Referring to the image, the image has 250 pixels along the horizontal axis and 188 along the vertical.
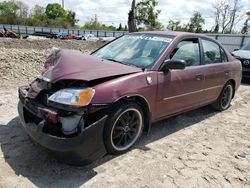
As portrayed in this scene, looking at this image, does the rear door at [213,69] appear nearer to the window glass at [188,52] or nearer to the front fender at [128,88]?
the window glass at [188,52]

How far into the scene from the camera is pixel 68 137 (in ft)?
9.48

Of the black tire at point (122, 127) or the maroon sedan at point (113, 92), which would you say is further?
the black tire at point (122, 127)

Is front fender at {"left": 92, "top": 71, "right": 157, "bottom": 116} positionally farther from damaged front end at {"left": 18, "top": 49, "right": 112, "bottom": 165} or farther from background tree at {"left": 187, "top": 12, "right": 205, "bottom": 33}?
background tree at {"left": 187, "top": 12, "right": 205, "bottom": 33}

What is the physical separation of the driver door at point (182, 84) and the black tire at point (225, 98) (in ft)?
3.28

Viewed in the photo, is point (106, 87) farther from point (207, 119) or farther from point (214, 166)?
point (207, 119)

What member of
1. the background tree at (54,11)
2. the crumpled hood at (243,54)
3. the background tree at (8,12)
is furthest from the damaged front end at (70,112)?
the background tree at (54,11)

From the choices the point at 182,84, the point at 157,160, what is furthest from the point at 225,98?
the point at 157,160

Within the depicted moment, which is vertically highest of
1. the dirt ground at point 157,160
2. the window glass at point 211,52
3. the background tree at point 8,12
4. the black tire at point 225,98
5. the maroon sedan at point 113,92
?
the background tree at point 8,12

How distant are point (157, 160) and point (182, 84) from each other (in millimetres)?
1299

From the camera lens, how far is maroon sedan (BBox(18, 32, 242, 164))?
292 centimetres

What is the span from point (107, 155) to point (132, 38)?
6.70 feet

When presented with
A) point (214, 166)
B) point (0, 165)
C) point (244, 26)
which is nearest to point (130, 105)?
point (214, 166)

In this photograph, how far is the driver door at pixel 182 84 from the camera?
152 inches

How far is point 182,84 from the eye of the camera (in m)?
4.13
